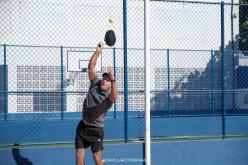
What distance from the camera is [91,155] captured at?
26.0 ft

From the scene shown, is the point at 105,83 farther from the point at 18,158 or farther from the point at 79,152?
the point at 18,158

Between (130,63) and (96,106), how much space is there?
848cm

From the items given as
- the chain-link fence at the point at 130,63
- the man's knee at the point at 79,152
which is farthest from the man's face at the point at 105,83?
the chain-link fence at the point at 130,63

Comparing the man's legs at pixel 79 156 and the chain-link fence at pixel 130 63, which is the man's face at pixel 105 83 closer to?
the man's legs at pixel 79 156

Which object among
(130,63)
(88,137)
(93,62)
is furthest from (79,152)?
(130,63)

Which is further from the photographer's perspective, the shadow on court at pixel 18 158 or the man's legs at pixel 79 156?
the shadow on court at pixel 18 158

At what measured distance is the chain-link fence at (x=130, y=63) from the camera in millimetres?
13461

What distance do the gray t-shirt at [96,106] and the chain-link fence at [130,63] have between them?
14.2 feet

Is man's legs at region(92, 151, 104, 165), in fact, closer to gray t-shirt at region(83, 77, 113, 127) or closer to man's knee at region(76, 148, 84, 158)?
man's knee at region(76, 148, 84, 158)

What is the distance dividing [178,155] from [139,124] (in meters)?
3.08

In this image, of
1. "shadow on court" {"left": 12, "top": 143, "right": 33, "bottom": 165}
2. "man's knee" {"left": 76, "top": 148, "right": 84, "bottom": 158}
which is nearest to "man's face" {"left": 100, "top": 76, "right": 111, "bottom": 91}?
"man's knee" {"left": 76, "top": 148, "right": 84, "bottom": 158}

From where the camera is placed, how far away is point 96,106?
23.7ft

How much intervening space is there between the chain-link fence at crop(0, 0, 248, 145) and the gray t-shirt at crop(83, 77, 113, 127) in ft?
14.2

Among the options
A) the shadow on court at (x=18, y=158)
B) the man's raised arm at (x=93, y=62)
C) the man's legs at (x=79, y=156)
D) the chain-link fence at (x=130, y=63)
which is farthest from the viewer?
the chain-link fence at (x=130, y=63)
